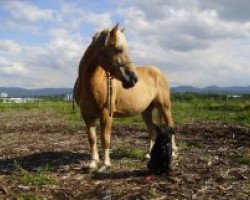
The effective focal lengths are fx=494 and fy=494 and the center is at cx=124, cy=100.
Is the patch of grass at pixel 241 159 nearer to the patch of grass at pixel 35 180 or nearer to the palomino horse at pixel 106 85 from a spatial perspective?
the palomino horse at pixel 106 85

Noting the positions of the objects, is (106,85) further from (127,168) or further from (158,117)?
(158,117)

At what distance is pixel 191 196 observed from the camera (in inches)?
295

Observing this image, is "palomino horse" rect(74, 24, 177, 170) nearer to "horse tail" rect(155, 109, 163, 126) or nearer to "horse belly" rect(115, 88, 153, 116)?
"horse belly" rect(115, 88, 153, 116)

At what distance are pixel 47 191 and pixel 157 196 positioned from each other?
176cm

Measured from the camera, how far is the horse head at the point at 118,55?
334 inches

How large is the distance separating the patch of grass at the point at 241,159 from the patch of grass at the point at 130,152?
1913mm

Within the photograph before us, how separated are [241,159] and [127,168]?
244cm

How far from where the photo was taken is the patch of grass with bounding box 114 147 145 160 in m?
10.7

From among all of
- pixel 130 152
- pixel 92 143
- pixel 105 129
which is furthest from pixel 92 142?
pixel 130 152

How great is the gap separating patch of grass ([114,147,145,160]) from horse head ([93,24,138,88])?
8.59 ft

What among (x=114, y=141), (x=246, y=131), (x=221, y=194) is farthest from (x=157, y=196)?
(x=246, y=131)

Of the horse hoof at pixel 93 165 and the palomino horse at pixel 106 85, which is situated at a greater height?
the palomino horse at pixel 106 85

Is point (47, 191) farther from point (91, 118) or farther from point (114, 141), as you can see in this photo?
point (114, 141)

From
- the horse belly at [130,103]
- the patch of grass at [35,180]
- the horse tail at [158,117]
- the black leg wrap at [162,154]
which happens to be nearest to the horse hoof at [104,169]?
the black leg wrap at [162,154]
